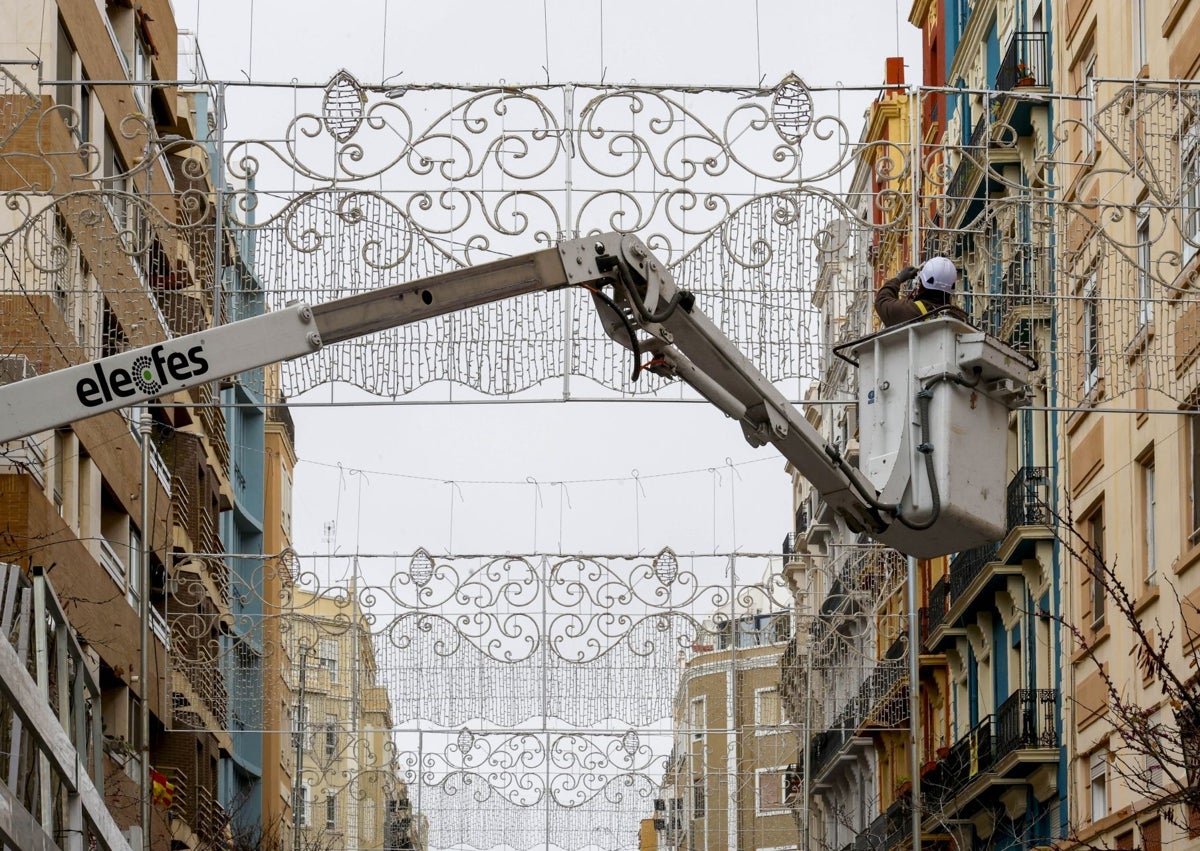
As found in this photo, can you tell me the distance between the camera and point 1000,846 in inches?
1553

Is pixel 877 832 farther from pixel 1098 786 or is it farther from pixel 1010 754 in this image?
pixel 1098 786

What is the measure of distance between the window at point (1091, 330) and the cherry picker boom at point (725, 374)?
25.8 feet

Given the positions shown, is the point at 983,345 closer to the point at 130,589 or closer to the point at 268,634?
the point at 130,589

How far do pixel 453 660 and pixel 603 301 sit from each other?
1630 centimetres

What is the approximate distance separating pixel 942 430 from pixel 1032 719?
2336 centimetres

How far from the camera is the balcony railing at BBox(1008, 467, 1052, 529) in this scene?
35.0 m

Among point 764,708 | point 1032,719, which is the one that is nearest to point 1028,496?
point 1032,719

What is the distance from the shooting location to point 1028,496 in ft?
116

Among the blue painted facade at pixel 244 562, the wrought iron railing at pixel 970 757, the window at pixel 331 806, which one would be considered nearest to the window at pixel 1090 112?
the window at pixel 331 806

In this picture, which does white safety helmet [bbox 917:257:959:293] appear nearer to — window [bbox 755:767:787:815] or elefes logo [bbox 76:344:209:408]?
elefes logo [bbox 76:344:209:408]

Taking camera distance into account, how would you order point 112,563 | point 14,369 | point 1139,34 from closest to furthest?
point 14,369 < point 1139,34 < point 112,563

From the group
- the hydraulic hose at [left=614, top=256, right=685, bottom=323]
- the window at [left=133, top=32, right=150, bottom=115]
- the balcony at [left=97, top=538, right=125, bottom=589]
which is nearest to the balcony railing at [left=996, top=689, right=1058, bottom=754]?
the balcony at [left=97, top=538, right=125, bottom=589]

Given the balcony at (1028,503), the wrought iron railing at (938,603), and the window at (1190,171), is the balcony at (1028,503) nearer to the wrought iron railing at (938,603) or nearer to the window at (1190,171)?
the wrought iron railing at (938,603)

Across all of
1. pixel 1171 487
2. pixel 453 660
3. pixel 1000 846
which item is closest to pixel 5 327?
pixel 453 660
